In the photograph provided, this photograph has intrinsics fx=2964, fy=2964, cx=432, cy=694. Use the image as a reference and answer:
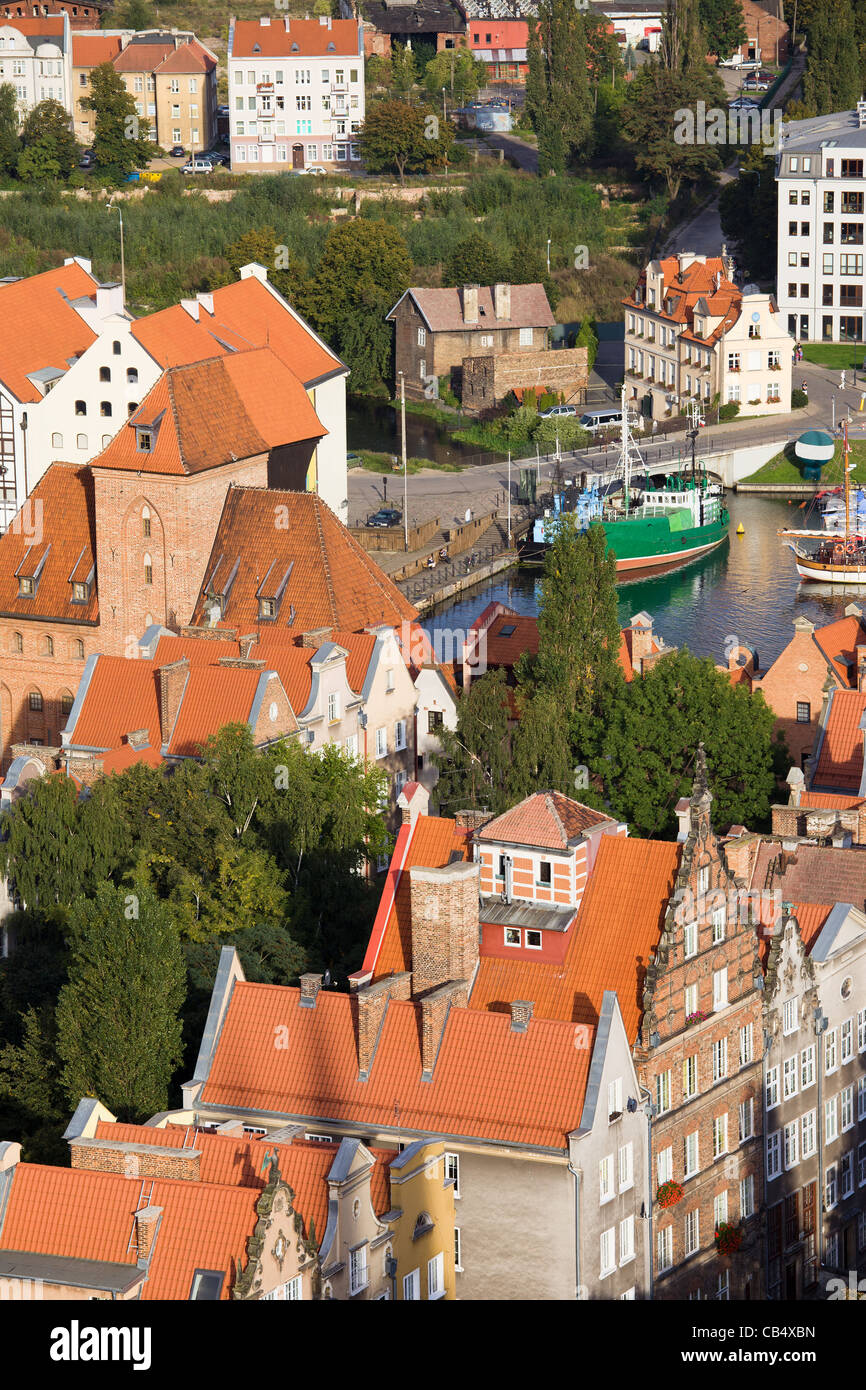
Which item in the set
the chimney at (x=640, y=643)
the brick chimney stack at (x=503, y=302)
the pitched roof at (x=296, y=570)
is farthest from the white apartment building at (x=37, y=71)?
the chimney at (x=640, y=643)

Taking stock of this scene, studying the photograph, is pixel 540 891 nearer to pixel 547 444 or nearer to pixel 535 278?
pixel 547 444

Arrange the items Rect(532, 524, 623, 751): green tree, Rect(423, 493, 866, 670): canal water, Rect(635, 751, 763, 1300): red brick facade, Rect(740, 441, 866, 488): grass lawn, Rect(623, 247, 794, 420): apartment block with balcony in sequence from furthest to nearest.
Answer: Rect(623, 247, 794, 420): apartment block with balcony, Rect(740, 441, 866, 488): grass lawn, Rect(423, 493, 866, 670): canal water, Rect(532, 524, 623, 751): green tree, Rect(635, 751, 763, 1300): red brick facade

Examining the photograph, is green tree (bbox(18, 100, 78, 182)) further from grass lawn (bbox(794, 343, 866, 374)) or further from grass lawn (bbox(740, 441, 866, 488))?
grass lawn (bbox(740, 441, 866, 488))

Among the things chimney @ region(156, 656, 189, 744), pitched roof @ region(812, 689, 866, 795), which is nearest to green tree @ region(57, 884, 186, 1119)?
chimney @ region(156, 656, 189, 744)

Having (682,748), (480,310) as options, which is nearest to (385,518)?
(480,310)

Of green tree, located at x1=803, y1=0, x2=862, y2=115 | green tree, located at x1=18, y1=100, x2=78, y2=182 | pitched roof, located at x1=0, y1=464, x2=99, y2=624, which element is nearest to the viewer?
pitched roof, located at x1=0, y1=464, x2=99, y2=624

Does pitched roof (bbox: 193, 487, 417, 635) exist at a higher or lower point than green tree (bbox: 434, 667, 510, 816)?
higher
